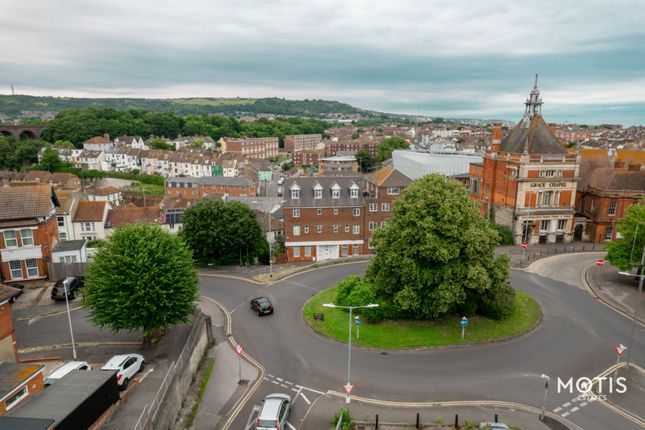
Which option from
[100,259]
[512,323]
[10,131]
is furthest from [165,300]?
[10,131]

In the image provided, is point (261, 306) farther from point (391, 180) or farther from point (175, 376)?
point (391, 180)

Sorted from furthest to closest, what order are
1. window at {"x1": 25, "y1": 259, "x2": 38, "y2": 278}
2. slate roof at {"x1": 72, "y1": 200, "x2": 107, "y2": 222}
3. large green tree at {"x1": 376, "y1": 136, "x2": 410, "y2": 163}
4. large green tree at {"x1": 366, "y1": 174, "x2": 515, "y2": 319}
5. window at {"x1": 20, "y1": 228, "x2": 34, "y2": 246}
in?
large green tree at {"x1": 376, "y1": 136, "x2": 410, "y2": 163} < slate roof at {"x1": 72, "y1": 200, "x2": 107, "y2": 222} < window at {"x1": 25, "y1": 259, "x2": 38, "y2": 278} < window at {"x1": 20, "y1": 228, "x2": 34, "y2": 246} < large green tree at {"x1": 366, "y1": 174, "x2": 515, "y2": 319}

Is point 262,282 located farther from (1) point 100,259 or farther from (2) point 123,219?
(2) point 123,219

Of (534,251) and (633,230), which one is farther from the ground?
(633,230)

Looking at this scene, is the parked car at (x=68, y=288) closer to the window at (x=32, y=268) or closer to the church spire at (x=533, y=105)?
the window at (x=32, y=268)

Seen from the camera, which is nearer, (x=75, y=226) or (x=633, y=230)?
(x=633, y=230)

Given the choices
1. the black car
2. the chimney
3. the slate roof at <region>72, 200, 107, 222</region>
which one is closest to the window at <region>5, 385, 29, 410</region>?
the black car

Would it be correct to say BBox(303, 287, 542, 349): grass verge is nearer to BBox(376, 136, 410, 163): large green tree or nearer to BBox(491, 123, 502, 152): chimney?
BBox(491, 123, 502, 152): chimney
